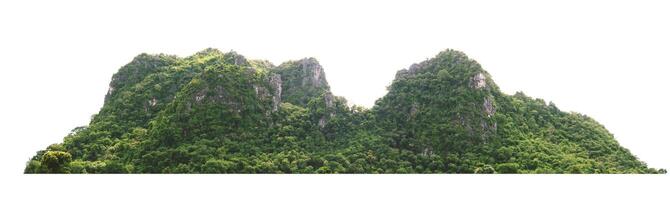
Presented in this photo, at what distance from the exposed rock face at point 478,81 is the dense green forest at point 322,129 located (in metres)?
0.12

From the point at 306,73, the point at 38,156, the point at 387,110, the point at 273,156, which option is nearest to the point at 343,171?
the point at 273,156

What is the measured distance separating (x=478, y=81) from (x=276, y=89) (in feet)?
63.3

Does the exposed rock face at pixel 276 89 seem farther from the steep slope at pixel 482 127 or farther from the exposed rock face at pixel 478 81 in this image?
the exposed rock face at pixel 478 81

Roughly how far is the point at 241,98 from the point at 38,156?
17.1m

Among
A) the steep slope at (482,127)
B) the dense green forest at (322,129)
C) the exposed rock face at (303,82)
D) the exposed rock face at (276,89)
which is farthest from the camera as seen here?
the exposed rock face at (303,82)

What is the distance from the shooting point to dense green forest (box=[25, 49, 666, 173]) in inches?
1805

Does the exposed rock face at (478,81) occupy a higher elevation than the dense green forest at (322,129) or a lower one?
higher

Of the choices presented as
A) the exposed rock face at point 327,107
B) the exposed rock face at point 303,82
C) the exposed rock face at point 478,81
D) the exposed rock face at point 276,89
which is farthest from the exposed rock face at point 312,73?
the exposed rock face at point 478,81

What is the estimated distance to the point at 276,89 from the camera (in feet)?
185

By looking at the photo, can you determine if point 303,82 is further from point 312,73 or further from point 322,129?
point 322,129

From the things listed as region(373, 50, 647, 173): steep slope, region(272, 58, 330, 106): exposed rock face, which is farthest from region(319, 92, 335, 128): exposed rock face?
region(373, 50, 647, 173): steep slope

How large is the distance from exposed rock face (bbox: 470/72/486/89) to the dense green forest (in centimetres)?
12

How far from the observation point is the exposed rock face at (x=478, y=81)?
53688mm

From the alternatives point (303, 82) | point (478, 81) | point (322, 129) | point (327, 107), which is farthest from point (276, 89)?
point (478, 81)
